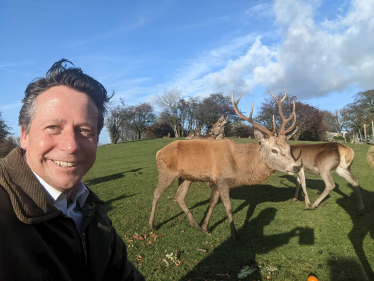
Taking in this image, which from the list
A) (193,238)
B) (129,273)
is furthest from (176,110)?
(129,273)

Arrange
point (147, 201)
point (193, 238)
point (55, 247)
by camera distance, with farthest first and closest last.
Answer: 1. point (147, 201)
2. point (193, 238)
3. point (55, 247)

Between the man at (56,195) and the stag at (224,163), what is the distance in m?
4.65

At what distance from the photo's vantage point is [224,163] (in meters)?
6.41

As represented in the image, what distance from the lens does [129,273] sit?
6.05 feet

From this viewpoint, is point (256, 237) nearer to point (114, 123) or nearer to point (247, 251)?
point (247, 251)

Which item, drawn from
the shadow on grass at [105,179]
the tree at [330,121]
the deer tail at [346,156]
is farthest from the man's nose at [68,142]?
the tree at [330,121]

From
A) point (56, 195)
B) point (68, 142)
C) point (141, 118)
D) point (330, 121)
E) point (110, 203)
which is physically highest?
point (141, 118)

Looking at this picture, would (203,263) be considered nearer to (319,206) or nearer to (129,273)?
(129,273)

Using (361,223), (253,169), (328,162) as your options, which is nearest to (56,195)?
(253,169)

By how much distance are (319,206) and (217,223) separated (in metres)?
3.74

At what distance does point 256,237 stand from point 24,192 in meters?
5.53

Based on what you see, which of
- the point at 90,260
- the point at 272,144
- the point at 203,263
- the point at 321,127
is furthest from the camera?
the point at 321,127

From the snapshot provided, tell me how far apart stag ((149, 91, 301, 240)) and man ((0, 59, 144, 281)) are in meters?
4.65

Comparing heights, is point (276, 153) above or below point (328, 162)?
above
